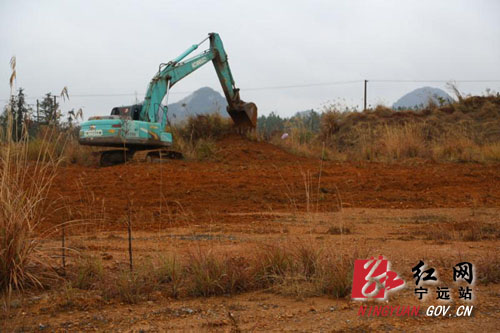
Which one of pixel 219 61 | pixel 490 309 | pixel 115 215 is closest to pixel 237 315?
pixel 490 309

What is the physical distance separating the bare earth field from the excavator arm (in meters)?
2.43

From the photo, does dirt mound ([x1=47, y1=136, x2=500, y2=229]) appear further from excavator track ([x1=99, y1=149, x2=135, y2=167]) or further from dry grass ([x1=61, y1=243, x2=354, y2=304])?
dry grass ([x1=61, y1=243, x2=354, y2=304])

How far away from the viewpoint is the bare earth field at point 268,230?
3381mm

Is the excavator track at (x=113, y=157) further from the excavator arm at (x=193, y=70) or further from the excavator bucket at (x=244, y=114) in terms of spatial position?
the excavator bucket at (x=244, y=114)

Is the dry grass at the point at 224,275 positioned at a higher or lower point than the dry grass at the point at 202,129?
lower

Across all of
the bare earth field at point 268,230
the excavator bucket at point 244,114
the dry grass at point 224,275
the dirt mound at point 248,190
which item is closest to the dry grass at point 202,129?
the excavator bucket at point 244,114

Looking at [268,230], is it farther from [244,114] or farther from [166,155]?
[244,114]

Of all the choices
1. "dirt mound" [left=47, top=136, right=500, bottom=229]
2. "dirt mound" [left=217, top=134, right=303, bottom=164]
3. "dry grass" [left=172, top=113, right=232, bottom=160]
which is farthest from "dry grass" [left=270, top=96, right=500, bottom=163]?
"dirt mound" [left=47, top=136, right=500, bottom=229]

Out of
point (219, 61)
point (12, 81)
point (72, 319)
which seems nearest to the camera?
point (72, 319)

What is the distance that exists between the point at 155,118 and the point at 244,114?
13.6 ft

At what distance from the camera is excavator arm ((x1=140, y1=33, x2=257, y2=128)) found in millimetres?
15223

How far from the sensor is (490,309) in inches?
138

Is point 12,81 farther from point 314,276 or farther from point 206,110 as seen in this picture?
point 206,110

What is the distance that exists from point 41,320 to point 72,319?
0.19 m
